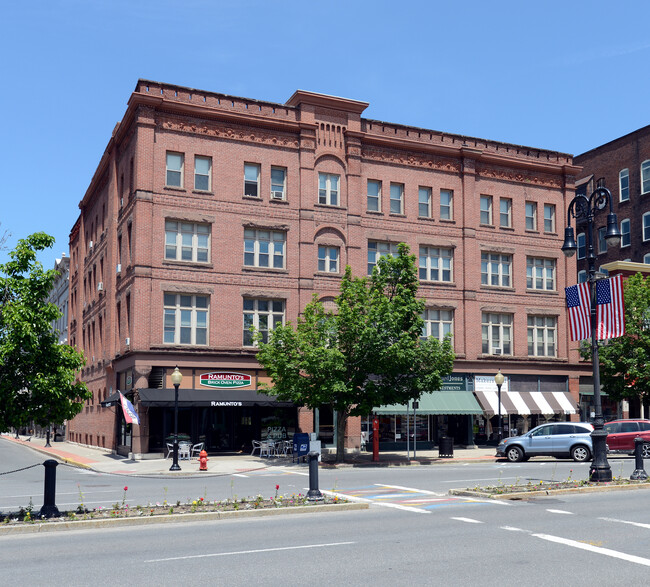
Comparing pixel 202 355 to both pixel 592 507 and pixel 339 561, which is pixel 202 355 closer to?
pixel 592 507

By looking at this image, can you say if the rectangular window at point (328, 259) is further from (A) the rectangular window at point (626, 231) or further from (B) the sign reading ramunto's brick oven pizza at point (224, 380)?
(A) the rectangular window at point (626, 231)

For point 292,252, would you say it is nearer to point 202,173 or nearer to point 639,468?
point 202,173

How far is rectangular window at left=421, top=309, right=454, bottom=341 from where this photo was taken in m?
41.6

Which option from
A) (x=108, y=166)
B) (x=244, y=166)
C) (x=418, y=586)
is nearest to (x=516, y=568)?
(x=418, y=586)

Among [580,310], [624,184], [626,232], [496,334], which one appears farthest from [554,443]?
[624,184]

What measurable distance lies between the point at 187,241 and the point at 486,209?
1814 centimetres

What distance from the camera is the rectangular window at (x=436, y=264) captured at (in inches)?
1655

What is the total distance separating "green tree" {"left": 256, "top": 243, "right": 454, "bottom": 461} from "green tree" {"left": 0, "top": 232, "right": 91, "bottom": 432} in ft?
50.5

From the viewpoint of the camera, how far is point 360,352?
30797mm

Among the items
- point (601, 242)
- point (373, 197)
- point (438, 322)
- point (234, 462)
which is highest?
point (601, 242)

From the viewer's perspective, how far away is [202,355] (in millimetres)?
A: 35312

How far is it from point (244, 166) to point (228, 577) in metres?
30.2

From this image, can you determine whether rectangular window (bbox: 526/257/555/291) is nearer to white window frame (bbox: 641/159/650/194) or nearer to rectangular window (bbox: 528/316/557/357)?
rectangular window (bbox: 528/316/557/357)

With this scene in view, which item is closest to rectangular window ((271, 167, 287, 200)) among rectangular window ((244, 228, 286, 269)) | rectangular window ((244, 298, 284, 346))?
rectangular window ((244, 228, 286, 269))
